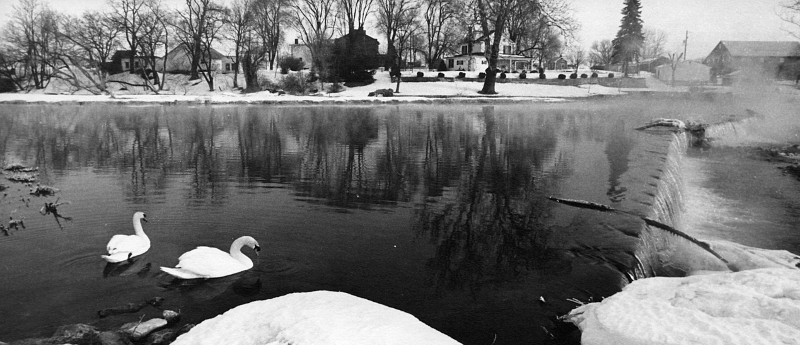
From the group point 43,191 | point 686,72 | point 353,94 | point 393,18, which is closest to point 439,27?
point 393,18

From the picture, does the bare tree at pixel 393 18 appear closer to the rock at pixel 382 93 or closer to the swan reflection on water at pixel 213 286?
the rock at pixel 382 93

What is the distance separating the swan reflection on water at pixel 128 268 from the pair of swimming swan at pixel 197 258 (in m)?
0.08

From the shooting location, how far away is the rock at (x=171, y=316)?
6.42m

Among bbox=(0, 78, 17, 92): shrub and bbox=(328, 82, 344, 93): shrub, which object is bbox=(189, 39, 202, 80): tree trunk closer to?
bbox=(328, 82, 344, 93): shrub

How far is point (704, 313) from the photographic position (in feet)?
18.3

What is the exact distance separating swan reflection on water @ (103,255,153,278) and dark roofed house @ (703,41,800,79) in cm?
6583

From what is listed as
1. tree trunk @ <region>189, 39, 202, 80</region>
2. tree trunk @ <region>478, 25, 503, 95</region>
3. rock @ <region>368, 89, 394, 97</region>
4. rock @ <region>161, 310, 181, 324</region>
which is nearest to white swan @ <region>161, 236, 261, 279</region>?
rock @ <region>161, 310, 181, 324</region>

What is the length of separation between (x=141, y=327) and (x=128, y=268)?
235 cm

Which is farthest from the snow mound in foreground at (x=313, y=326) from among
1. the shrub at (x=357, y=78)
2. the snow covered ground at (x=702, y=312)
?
the shrub at (x=357, y=78)

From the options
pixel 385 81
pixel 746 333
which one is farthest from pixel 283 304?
pixel 385 81

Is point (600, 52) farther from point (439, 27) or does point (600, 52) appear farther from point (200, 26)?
point (200, 26)

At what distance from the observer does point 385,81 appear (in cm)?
6819

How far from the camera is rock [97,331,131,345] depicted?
5.76 meters

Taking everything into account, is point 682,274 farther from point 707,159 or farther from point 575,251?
point 707,159
